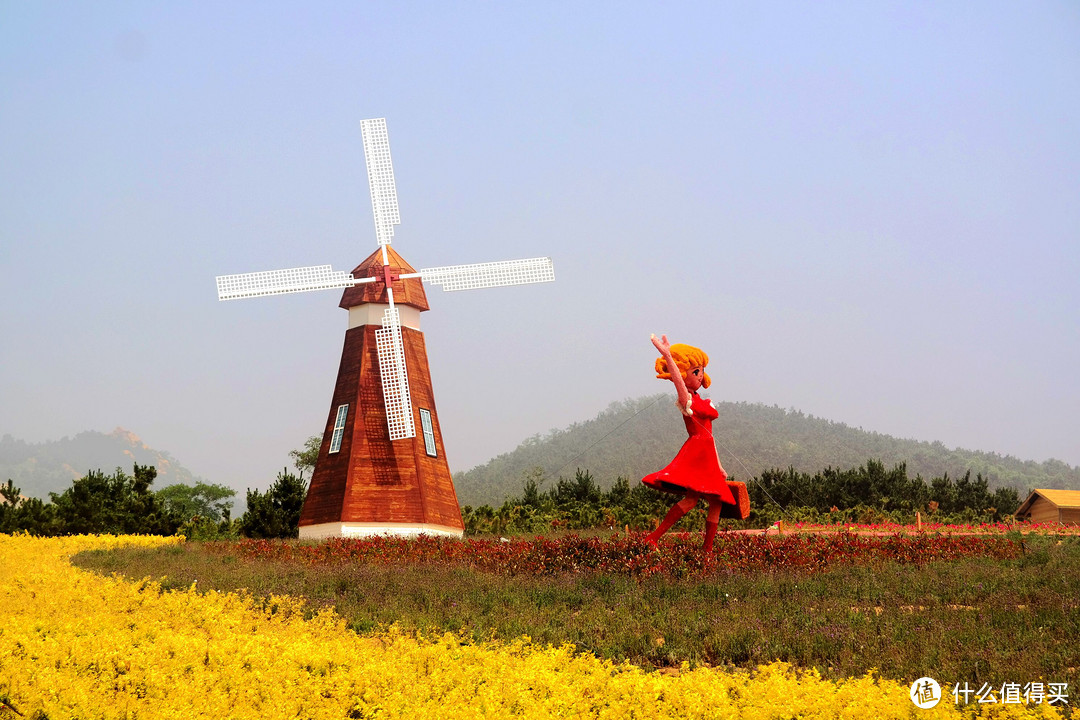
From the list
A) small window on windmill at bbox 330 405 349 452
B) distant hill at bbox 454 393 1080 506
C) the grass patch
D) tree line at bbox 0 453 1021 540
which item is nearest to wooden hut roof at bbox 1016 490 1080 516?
tree line at bbox 0 453 1021 540

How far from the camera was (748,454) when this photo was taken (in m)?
75.1

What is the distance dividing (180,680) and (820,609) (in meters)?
6.29

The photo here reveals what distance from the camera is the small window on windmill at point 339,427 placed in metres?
23.5

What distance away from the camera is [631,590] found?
11242mm

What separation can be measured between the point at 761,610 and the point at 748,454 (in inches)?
2638

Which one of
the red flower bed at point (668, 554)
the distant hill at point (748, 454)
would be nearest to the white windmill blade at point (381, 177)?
the red flower bed at point (668, 554)

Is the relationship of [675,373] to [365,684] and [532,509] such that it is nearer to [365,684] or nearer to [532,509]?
[365,684]

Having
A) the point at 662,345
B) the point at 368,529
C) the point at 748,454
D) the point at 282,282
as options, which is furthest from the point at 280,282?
the point at 748,454

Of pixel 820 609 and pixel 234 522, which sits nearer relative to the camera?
pixel 820 609

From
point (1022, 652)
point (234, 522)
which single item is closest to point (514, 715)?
point (1022, 652)

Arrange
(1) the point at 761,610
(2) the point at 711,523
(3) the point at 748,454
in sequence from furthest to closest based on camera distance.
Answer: (3) the point at 748,454 → (2) the point at 711,523 → (1) the point at 761,610

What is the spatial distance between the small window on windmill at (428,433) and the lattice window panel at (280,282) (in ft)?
12.4

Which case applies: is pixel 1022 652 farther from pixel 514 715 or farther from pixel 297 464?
pixel 297 464

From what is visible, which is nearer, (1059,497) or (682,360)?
(682,360)
